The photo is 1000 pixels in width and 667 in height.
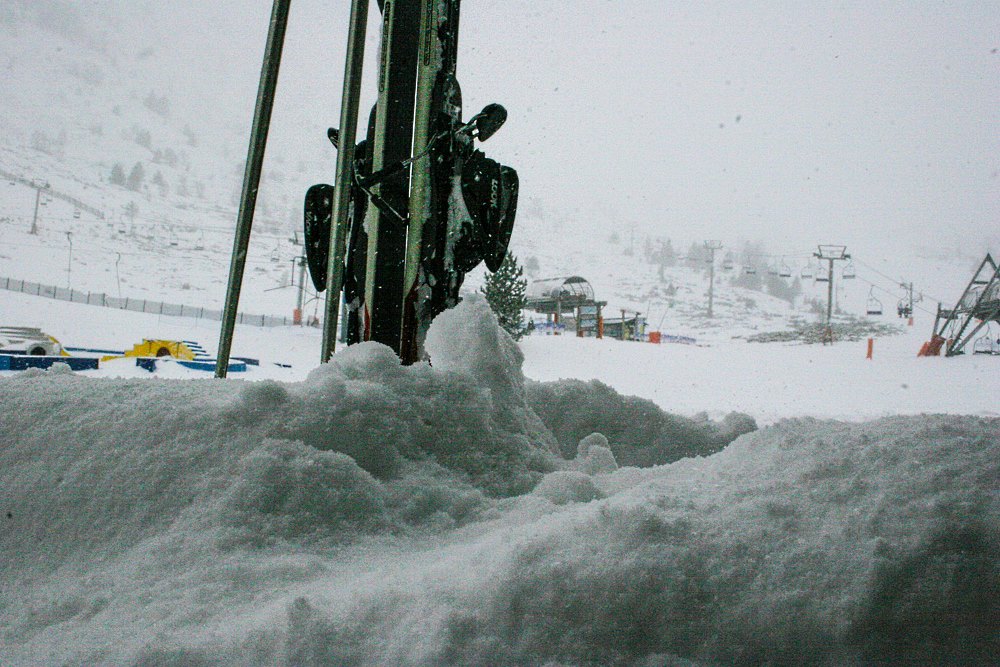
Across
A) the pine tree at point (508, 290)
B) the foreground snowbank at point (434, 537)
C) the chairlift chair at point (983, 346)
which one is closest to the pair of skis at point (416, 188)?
the foreground snowbank at point (434, 537)

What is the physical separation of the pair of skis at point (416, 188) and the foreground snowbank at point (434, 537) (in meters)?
0.71

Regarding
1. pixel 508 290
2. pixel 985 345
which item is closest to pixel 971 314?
pixel 985 345

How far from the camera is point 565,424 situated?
5.57ft

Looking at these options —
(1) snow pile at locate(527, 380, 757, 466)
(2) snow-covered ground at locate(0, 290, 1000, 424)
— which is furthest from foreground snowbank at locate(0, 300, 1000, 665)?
(2) snow-covered ground at locate(0, 290, 1000, 424)

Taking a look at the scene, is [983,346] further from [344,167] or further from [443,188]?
[344,167]

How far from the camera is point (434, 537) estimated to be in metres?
0.87

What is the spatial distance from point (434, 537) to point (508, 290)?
41.7 feet

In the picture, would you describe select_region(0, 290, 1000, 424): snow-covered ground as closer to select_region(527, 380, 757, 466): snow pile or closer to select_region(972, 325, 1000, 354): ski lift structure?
select_region(972, 325, 1000, 354): ski lift structure

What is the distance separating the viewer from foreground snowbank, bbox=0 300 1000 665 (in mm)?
536

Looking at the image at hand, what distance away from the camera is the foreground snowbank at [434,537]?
54 cm

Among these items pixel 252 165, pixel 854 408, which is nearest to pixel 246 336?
pixel 854 408

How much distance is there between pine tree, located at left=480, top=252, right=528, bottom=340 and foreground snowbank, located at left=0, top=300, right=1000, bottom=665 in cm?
1198

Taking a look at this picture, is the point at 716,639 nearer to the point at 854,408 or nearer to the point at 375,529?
the point at 375,529

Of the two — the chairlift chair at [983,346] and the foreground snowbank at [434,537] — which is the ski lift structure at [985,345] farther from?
the foreground snowbank at [434,537]
